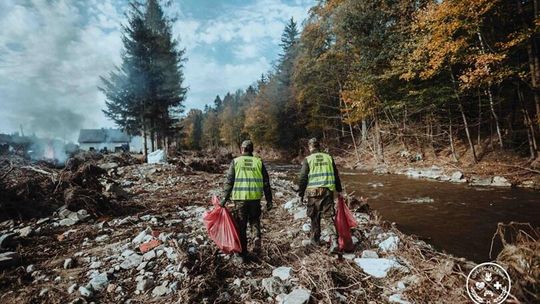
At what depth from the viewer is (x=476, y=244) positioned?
5758 millimetres

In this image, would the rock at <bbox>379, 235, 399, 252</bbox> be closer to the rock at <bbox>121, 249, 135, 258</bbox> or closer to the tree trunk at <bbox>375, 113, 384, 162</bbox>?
the rock at <bbox>121, 249, 135, 258</bbox>

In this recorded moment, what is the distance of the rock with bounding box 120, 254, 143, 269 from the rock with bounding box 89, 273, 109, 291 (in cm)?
33

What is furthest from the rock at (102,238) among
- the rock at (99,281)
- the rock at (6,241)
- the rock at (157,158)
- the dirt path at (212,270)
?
the rock at (157,158)

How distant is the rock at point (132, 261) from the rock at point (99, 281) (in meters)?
0.33

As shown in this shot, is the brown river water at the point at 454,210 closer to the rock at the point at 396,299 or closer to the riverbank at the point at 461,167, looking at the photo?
the riverbank at the point at 461,167

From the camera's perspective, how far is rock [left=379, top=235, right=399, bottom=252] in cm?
461

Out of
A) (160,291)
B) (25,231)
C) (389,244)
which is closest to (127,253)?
(160,291)

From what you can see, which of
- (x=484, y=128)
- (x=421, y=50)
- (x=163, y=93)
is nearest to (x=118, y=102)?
(x=163, y=93)

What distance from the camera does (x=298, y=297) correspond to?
3.32 metres

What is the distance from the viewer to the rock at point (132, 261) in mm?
4407

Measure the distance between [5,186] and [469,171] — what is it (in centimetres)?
1720

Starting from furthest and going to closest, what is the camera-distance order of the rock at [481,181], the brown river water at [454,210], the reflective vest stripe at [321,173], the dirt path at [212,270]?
the rock at [481,181]
the brown river water at [454,210]
the reflective vest stripe at [321,173]
the dirt path at [212,270]

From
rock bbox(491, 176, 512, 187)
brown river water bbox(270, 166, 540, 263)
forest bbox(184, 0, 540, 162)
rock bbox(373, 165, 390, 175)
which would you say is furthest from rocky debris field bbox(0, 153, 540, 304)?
rock bbox(373, 165, 390, 175)

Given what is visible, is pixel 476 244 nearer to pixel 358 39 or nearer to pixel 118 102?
pixel 358 39
